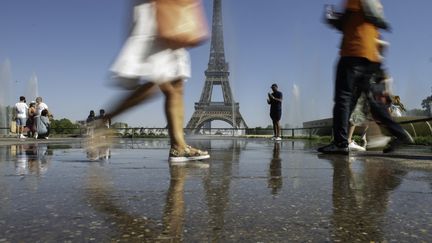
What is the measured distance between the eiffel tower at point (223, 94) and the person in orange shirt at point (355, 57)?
47.0m

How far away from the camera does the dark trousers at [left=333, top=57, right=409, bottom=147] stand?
18.0 feet

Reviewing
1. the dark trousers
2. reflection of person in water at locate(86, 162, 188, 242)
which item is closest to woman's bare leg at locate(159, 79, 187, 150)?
reflection of person in water at locate(86, 162, 188, 242)

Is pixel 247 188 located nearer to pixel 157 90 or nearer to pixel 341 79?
pixel 157 90

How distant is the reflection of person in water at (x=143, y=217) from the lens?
5.19ft

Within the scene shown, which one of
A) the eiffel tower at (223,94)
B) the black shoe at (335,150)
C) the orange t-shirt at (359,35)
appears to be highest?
the eiffel tower at (223,94)

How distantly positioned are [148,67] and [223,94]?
196ft

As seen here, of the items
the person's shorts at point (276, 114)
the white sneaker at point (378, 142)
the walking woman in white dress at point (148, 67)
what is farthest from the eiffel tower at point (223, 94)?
the walking woman in white dress at point (148, 67)

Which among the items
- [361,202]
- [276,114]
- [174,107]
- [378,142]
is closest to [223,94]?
[276,114]

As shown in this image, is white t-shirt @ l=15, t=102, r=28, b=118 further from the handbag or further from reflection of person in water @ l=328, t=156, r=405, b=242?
reflection of person in water @ l=328, t=156, r=405, b=242

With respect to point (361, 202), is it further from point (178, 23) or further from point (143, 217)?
point (178, 23)

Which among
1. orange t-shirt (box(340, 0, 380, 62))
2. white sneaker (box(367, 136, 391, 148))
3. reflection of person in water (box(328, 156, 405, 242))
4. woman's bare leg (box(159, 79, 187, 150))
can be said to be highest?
orange t-shirt (box(340, 0, 380, 62))

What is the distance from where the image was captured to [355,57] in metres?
5.45

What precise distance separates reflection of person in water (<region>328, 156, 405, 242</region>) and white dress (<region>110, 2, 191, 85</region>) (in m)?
1.70

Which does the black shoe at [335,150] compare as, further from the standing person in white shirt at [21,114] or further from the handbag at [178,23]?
the standing person in white shirt at [21,114]
